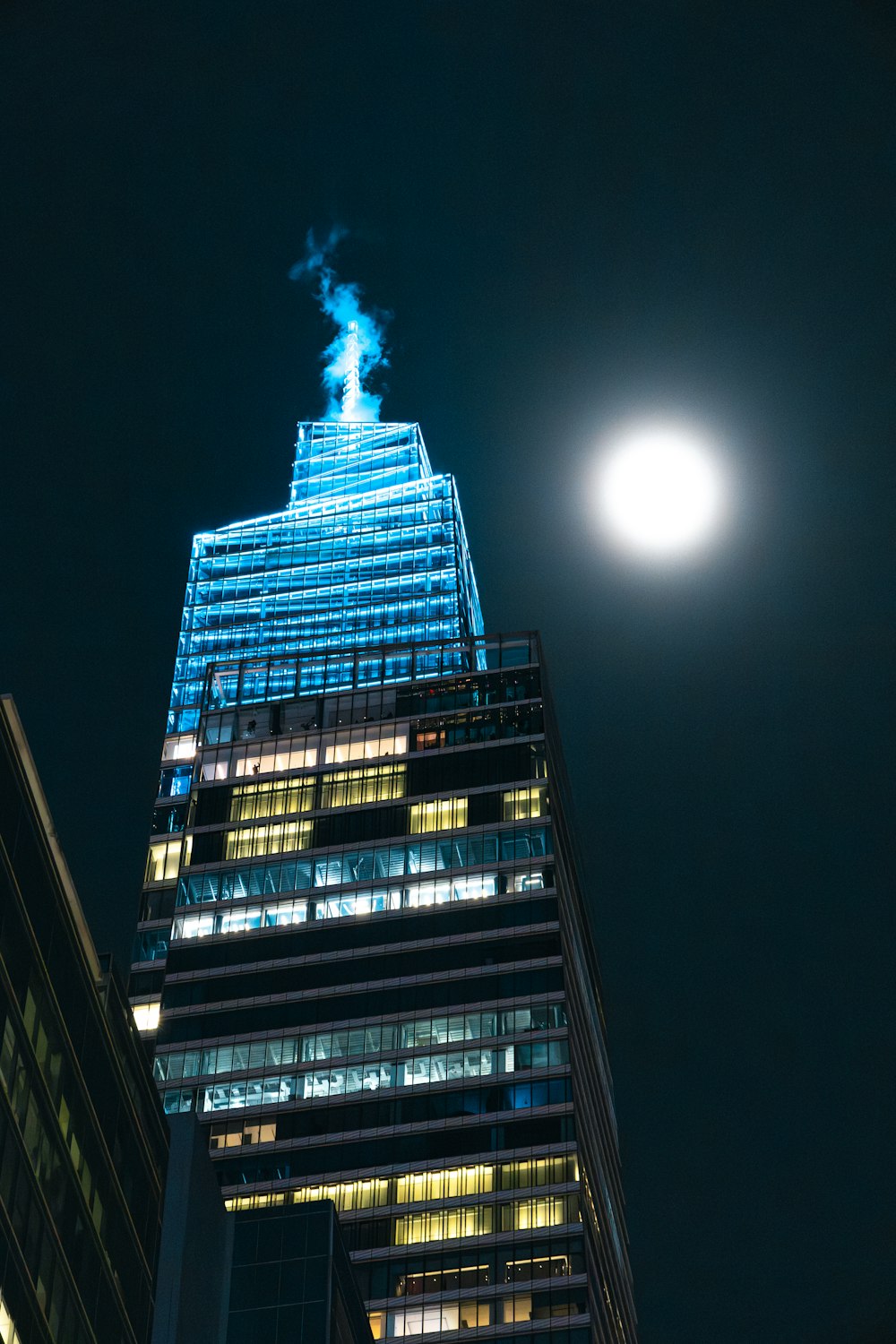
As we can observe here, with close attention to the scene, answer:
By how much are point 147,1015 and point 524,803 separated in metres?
41.3

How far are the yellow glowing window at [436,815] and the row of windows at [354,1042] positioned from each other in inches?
916

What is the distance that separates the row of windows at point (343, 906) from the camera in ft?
538

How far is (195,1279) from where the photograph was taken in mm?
77312

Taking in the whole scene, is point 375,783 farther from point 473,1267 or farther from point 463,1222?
point 473,1267

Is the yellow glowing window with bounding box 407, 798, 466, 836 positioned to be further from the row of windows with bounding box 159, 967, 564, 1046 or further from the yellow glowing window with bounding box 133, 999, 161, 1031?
the yellow glowing window with bounding box 133, 999, 161, 1031

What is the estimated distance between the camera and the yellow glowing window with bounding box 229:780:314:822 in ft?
579

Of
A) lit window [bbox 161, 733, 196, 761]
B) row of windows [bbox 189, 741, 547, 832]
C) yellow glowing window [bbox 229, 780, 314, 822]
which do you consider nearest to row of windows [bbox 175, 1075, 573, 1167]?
row of windows [bbox 189, 741, 547, 832]

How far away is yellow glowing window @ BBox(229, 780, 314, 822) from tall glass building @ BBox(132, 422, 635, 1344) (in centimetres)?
25

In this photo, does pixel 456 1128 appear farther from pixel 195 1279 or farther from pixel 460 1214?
pixel 195 1279

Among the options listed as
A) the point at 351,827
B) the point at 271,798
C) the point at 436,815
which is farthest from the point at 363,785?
the point at 271,798

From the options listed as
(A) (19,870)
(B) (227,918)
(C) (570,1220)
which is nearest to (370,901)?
(B) (227,918)

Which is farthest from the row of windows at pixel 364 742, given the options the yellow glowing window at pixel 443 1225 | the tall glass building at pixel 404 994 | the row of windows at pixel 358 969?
the yellow glowing window at pixel 443 1225

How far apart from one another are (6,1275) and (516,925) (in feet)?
353

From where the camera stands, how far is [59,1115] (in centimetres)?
6206
